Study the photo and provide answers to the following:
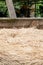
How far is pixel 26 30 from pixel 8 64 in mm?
1738

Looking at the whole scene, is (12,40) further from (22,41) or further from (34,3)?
(34,3)

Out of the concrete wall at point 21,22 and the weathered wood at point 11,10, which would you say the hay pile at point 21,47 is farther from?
the weathered wood at point 11,10

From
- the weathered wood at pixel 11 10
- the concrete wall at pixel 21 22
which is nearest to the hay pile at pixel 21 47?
the concrete wall at pixel 21 22

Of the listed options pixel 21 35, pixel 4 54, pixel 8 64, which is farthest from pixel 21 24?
pixel 8 64

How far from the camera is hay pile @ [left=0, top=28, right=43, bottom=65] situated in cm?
220

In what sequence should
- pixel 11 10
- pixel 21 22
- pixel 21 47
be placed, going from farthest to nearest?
pixel 11 10
pixel 21 22
pixel 21 47

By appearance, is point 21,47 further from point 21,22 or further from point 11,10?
point 11,10

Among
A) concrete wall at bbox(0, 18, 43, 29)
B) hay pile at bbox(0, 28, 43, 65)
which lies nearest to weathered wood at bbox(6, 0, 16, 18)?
concrete wall at bbox(0, 18, 43, 29)

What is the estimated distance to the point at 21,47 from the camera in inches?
111

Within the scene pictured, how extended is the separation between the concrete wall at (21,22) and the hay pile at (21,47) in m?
0.22

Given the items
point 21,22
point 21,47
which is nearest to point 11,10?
point 21,22

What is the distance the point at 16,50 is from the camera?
2686 mm

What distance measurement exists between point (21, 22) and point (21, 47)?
120 centimetres

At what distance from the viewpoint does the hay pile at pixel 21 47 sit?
7.22ft
